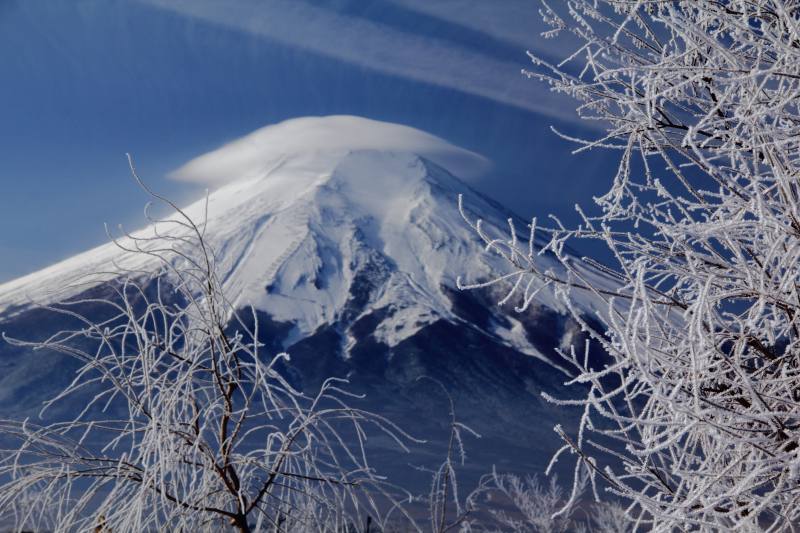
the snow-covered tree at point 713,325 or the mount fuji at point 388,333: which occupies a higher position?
the snow-covered tree at point 713,325

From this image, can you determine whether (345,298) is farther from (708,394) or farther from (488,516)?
(708,394)

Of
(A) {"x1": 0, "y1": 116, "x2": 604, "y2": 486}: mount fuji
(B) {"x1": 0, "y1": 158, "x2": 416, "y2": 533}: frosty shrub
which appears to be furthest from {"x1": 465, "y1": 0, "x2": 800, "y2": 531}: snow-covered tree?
(A) {"x1": 0, "y1": 116, "x2": 604, "y2": 486}: mount fuji

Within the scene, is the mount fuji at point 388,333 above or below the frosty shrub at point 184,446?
below

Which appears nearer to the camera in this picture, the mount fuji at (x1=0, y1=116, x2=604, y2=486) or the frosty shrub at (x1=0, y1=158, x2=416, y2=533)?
the frosty shrub at (x1=0, y1=158, x2=416, y2=533)

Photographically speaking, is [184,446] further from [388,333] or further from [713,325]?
[388,333]

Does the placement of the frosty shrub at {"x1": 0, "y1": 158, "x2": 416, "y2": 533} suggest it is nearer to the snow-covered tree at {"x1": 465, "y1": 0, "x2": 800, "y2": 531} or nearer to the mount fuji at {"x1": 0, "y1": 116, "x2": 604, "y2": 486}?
the snow-covered tree at {"x1": 465, "y1": 0, "x2": 800, "y2": 531}

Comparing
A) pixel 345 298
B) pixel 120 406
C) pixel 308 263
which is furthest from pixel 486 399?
pixel 120 406

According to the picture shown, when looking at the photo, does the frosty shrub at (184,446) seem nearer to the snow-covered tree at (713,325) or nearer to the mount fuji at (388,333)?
the snow-covered tree at (713,325)

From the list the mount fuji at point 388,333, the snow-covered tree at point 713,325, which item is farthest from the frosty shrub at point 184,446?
the mount fuji at point 388,333

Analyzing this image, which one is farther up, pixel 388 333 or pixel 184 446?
pixel 184 446

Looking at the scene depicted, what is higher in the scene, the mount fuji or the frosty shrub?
the frosty shrub

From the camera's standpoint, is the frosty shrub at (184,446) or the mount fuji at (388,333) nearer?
the frosty shrub at (184,446)

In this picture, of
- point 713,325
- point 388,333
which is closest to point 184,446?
point 713,325

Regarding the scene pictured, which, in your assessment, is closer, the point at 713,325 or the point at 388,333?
the point at 713,325
